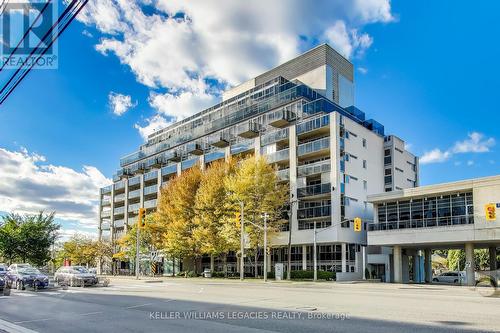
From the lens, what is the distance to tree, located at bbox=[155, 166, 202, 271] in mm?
56500

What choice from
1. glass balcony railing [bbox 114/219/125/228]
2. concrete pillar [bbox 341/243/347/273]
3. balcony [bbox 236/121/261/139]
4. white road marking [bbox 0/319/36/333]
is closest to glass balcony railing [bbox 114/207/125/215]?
glass balcony railing [bbox 114/219/125/228]

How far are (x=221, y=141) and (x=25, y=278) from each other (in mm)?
40159

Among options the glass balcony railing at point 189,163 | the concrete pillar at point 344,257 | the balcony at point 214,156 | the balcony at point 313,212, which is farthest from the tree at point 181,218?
the concrete pillar at point 344,257

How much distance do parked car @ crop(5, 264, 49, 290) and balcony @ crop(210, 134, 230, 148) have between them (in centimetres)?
3832

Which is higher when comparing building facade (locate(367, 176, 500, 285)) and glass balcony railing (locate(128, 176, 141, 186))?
glass balcony railing (locate(128, 176, 141, 186))

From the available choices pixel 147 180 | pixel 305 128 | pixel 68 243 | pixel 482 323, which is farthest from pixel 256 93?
pixel 482 323

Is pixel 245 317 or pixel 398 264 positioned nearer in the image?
pixel 245 317

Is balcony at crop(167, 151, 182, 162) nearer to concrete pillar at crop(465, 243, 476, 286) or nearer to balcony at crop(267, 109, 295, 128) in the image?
balcony at crop(267, 109, 295, 128)

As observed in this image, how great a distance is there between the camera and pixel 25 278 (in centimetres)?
3000

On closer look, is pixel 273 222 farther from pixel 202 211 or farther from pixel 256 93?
pixel 256 93

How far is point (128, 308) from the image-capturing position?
17984 mm

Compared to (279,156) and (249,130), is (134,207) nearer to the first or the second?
(249,130)

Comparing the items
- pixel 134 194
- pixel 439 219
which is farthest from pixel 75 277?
pixel 134 194

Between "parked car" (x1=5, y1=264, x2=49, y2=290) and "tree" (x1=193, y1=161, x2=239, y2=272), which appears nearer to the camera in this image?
"parked car" (x1=5, y1=264, x2=49, y2=290)
